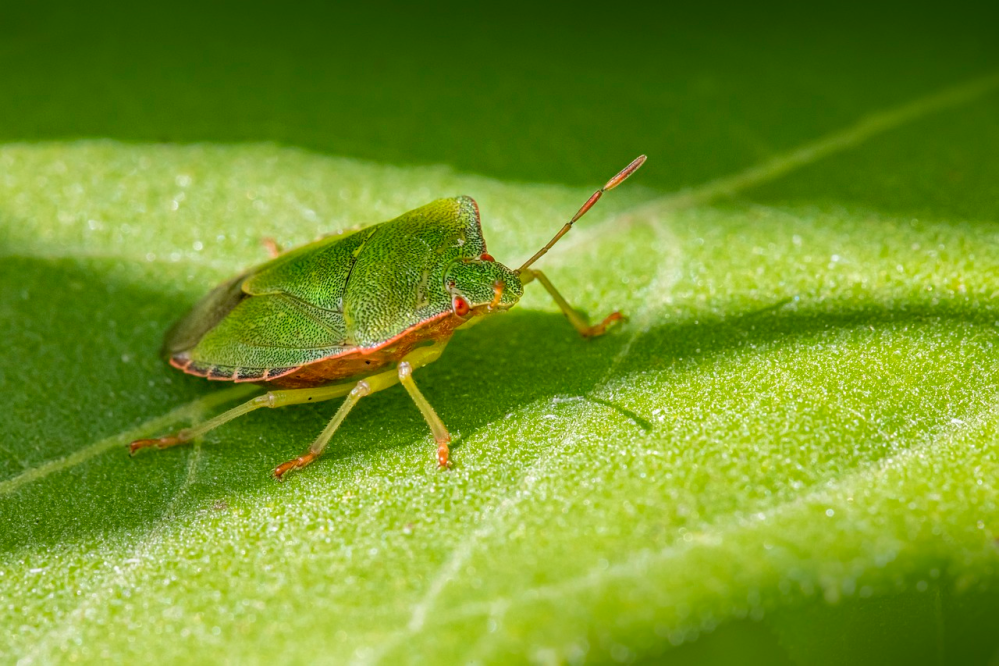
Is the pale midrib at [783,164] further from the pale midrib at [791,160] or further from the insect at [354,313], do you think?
the insect at [354,313]

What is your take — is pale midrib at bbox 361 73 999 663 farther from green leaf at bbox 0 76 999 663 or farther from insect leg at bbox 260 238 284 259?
insect leg at bbox 260 238 284 259

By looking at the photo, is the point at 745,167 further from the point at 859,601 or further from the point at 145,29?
the point at 145,29

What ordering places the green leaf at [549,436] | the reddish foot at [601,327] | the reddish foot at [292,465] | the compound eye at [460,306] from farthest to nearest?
the reddish foot at [601,327]
the compound eye at [460,306]
the reddish foot at [292,465]
the green leaf at [549,436]

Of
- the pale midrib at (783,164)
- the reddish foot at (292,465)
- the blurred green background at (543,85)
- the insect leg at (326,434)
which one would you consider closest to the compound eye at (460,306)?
the insect leg at (326,434)

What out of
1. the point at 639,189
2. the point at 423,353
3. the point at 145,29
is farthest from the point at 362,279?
the point at 145,29

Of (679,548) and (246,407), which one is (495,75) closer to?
(246,407)

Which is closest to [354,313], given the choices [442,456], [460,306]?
[460,306]
